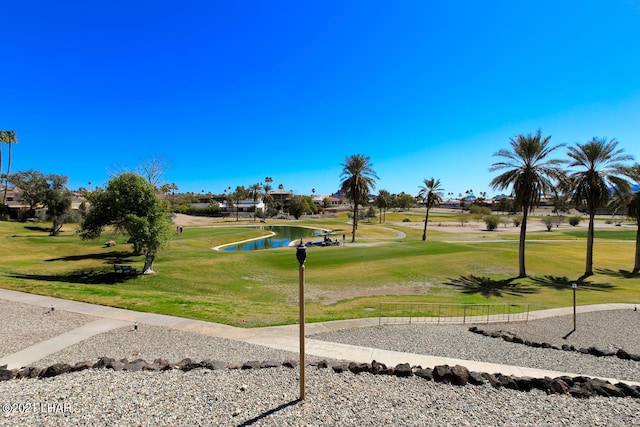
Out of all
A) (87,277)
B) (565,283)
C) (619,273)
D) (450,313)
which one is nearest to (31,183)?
(87,277)

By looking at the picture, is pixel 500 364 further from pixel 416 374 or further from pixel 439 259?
pixel 439 259

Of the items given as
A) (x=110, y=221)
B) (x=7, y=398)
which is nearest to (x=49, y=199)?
(x=110, y=221)

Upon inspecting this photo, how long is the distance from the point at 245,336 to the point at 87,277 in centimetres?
2201

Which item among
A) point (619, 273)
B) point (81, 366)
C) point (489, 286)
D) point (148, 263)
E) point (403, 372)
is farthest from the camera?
point (619, 273)

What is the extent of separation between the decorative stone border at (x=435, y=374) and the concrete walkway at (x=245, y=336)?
1756 mm

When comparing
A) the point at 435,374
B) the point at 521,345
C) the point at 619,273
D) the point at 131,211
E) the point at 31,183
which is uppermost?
the point at 31,183

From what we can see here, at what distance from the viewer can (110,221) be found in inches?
1090

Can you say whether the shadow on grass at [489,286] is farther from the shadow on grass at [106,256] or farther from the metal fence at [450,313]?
the shadow on grass at [106,256]

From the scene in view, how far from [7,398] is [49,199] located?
6370 centimetres

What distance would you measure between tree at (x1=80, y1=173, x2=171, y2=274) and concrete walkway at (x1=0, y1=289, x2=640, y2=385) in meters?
8.73

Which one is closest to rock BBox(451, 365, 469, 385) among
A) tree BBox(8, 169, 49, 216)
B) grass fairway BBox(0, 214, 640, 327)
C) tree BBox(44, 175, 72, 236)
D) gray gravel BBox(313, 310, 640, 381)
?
gray gravel BBox(313, 310, 640, 381)

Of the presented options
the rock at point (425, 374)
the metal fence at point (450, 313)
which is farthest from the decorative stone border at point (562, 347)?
the rock at point (425, 374)

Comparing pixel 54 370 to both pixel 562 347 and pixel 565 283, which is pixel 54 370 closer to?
pixel 562 347

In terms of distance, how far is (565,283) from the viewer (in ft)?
94.5
